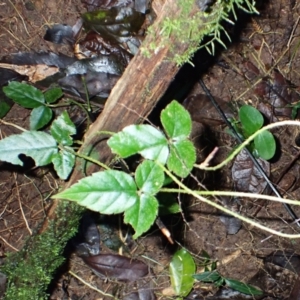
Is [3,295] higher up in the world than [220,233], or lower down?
lower down

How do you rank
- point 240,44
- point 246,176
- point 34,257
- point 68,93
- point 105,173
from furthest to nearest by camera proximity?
point 240,44, point 246,176, point 68,93, point 34,257, point 105,173

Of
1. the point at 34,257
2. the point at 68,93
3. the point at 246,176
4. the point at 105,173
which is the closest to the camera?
the point at 105,173

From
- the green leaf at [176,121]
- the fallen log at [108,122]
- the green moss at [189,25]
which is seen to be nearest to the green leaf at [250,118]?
the fallen log at [108,122]

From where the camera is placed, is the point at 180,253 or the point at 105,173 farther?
the point at 180,253

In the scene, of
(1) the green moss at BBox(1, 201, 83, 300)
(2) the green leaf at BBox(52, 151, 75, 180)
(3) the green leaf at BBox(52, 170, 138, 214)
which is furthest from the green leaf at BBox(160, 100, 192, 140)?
(1) the green moss at BBox(1, 201, 83, 300)

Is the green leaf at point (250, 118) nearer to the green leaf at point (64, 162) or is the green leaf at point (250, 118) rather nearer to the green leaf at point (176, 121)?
the green leaf at point (64, 162)

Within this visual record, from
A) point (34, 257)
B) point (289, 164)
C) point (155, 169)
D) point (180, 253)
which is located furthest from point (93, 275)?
point (155, 169)

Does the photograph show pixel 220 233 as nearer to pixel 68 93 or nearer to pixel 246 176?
pixel 246 176

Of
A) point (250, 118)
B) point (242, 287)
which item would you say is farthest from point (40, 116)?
point (242, 287)

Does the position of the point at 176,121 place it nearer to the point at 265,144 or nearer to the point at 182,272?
the point at 265,144
